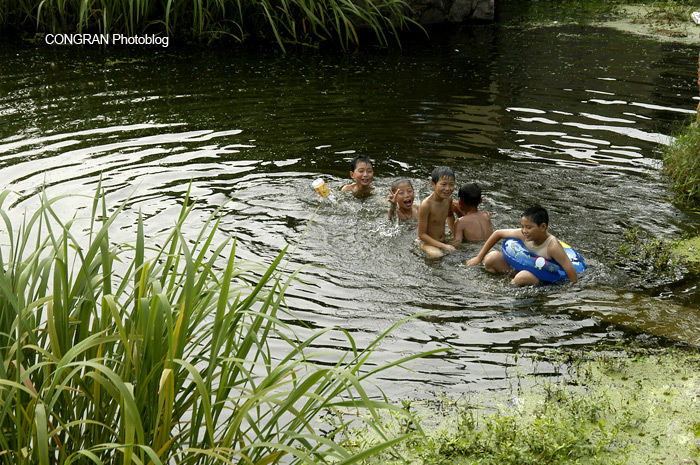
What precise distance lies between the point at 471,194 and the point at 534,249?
0.91 m

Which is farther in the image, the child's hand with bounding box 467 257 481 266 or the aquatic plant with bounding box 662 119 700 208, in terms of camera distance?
the aquatic plant with bounding box 662 119 700 208

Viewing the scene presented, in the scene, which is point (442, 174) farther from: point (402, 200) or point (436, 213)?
point (402, 200)

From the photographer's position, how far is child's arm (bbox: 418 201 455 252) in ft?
22.6

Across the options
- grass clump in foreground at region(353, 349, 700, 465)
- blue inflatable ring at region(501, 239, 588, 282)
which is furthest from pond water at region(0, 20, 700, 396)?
grass clump in foreground at region(353, 349, 700, 465)

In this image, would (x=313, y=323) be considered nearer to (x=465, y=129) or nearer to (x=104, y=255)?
(x=104, y=255)

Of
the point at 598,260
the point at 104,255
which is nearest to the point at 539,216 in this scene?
the point at 598,260

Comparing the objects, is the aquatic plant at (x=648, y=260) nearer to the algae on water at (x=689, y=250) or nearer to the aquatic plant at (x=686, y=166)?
the algae on water at (x=689, y=250)

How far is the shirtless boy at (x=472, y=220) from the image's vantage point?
6973 millimetres

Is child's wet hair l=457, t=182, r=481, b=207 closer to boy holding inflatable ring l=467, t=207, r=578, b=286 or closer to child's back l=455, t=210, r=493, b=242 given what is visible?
child's back l=455, t=210, r=493, b=242

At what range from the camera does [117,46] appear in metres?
13.5

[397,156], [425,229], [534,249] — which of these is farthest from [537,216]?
[397,156]

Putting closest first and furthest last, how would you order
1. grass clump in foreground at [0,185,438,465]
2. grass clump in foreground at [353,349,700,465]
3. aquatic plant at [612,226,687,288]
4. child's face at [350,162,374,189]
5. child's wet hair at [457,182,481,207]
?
grass clump in foreground at [0,185,438,465] → grass clump in foreground at [353,349,700,465] → aquatic plant at [612,226,687,288] → child's wet hair at [457,182,481,207] → child's face at [350,162,374,189]

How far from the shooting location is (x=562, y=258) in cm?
609

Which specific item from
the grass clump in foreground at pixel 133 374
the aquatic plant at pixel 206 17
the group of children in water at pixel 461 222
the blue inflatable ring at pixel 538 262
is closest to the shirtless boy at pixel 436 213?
the group of children in water at pixel 461 222
